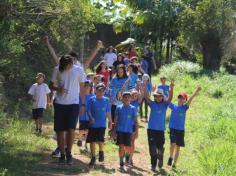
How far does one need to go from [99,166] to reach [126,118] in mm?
942

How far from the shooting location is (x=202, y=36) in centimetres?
2752

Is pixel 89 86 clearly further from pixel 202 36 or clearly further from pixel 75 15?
pixel 202 36

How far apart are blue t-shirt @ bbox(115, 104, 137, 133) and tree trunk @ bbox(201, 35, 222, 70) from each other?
61.9ft

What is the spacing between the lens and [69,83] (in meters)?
8.68

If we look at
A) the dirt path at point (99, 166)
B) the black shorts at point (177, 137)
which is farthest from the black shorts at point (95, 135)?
the black shorts at point (177, 137)

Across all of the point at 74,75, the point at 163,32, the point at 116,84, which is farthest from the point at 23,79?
the point at 163,32

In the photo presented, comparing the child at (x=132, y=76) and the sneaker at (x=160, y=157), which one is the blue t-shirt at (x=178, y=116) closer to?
the sneaker at (x=160, y=157)

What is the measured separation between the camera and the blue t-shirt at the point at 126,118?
938cm

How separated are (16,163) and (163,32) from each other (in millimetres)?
23827

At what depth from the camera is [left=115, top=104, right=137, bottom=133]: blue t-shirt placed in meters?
9.38

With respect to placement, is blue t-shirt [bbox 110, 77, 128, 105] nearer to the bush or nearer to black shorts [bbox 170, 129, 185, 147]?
black shorts [bbox 170, 129, 185, 147]

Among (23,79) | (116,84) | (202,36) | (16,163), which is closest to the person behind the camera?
(16,163)

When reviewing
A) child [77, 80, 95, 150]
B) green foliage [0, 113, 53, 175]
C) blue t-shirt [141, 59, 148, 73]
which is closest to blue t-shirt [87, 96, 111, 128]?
child [77, 80, 95, 150]

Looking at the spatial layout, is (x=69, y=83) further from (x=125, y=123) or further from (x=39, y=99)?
(x=39, y=99)
